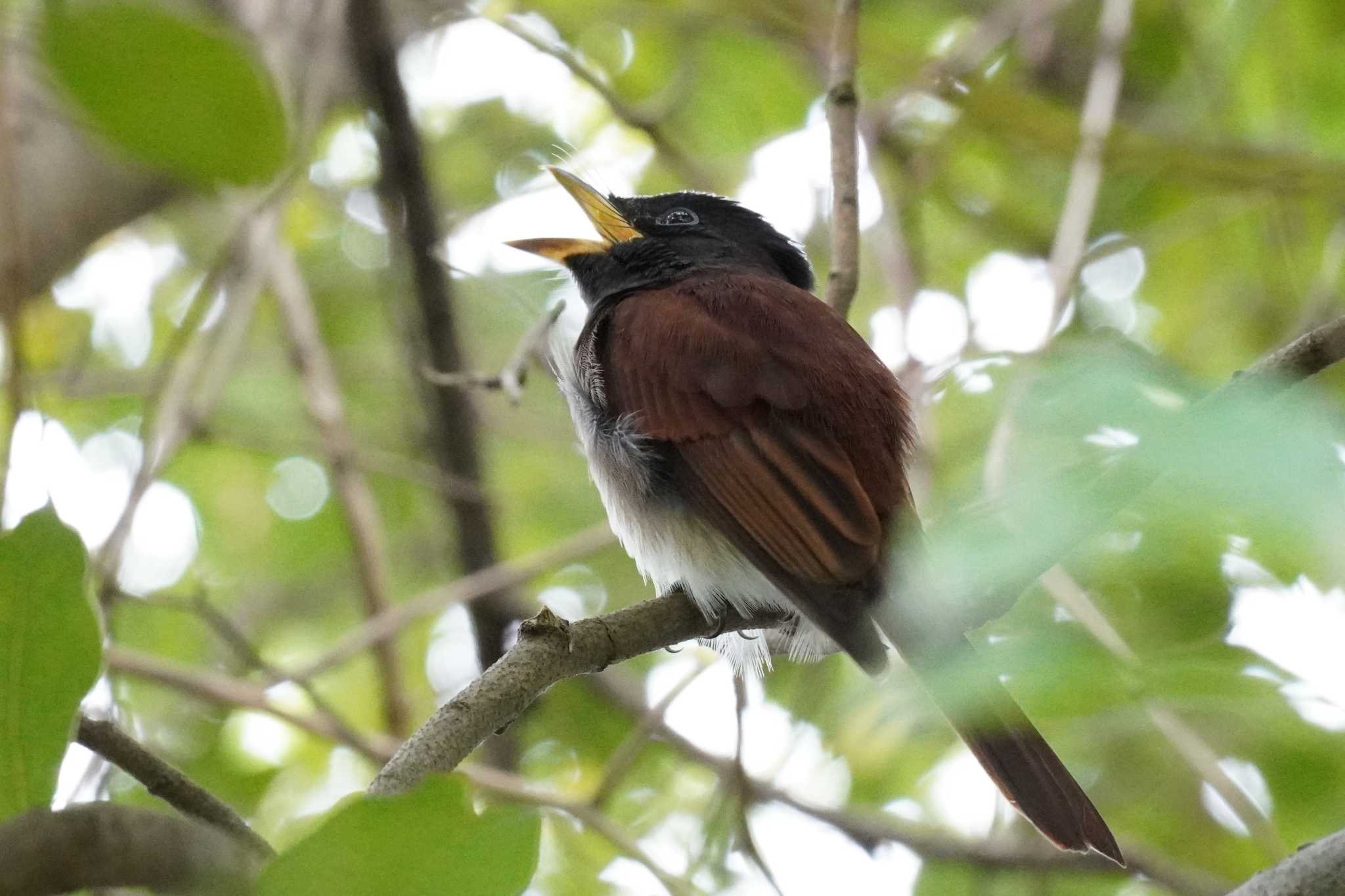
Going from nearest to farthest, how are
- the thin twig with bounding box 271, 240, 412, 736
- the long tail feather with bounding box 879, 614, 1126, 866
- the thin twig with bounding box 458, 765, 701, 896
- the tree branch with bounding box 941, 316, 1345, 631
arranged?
the tree branch with bounding box 941, 316, 1345, 631, the long tail feather with bounding box 879, 614, 1126, 866, the thin twig with bounding box 458, 765, 701, 896, the thin twig with bounding box 271, 240, 412, 736

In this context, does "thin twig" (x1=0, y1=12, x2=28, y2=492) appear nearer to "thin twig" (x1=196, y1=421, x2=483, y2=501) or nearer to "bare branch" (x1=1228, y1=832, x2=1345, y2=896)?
"thin twig" (x1=196, y1=421, x2=483, y2=501)

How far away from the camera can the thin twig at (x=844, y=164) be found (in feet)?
9.75

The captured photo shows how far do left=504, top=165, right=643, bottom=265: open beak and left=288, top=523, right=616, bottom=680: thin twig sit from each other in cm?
75

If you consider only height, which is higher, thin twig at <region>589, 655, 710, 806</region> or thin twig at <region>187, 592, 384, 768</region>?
thin twig at <region>187, 592, 384, 768</region>

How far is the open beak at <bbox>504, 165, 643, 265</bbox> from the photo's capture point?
11.7 feet

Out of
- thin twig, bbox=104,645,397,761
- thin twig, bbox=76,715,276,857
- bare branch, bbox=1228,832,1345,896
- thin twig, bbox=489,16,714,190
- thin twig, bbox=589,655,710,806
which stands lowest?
bare branch, bbox=1228,832,1345,896

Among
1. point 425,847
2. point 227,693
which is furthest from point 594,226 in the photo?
point 425,847

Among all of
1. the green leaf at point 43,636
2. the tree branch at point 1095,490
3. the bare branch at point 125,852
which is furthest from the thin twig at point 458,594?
the bare branch at point 125,852

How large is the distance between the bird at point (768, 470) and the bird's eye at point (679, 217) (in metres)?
0.29

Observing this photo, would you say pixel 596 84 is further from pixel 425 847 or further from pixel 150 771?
pixel 425 847

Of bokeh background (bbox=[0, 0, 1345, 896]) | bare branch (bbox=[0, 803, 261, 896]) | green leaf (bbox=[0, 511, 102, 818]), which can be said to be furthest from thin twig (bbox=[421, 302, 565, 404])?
bare branch (bbox=[0, 803, 261, 896])

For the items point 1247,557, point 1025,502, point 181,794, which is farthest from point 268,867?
point 1247,557

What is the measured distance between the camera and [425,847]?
Answer: 106cm

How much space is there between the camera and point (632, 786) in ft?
14.4
